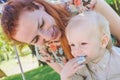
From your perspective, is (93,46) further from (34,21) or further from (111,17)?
(111,17)

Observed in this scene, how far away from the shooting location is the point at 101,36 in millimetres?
2396

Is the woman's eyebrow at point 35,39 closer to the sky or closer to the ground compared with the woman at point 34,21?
closer to the ground

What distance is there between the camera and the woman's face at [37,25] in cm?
250

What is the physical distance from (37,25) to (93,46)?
15.6 inches

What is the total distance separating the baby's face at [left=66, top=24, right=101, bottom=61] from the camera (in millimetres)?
2344

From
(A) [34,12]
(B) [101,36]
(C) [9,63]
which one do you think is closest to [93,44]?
(B) [101,36]

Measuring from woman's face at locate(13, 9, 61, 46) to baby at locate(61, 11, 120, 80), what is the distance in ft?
0.46

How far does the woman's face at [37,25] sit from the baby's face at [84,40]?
0.58ft

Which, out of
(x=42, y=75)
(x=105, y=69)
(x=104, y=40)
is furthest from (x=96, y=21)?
(x=42, y=75)

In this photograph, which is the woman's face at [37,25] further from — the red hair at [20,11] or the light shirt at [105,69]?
the light shirt at [105,69]

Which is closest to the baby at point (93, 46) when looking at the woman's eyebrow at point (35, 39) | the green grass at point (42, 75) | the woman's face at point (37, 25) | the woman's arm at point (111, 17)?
the woman's face at point (37, 25)

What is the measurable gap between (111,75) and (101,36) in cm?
28

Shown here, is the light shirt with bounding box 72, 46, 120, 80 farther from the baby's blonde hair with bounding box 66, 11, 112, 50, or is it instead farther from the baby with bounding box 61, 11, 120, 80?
the baby's blonde hair with bounding box 66, 11, 112, 50

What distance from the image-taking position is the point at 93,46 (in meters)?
2.37
